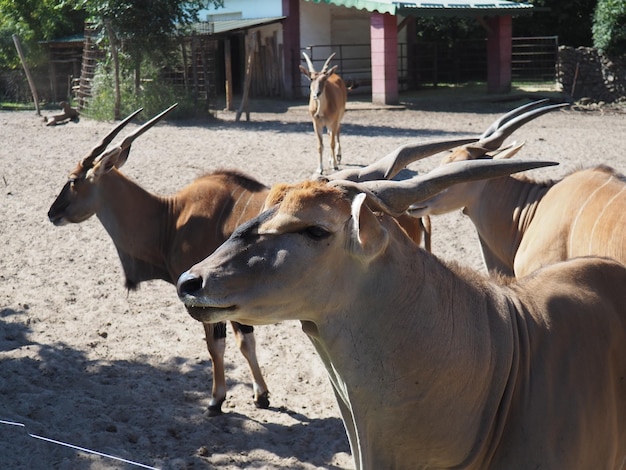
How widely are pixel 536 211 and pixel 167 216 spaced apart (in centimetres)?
246

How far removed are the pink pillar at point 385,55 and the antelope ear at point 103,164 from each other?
1708 cm

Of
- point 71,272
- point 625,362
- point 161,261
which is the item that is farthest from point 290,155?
point 625,362

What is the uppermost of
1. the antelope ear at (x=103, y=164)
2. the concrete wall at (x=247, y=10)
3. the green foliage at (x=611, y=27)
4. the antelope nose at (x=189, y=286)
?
the concrete wall at (x=247, y=10)

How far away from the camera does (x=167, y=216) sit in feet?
19.8

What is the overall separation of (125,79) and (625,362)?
1800cm

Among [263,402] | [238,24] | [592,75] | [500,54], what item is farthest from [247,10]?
[263,402]

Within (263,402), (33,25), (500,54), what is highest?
(33,25)

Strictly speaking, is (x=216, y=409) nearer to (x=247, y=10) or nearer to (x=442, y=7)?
(x=442, y=7)

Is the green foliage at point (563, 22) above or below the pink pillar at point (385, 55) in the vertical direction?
above

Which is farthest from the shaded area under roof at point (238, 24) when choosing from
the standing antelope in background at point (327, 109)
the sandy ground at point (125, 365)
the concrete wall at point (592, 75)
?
the sandy ground at point (125, 365)

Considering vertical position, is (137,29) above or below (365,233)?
above

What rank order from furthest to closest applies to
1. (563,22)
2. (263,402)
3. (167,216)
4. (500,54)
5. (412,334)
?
(563,22), (500,54), (167,216), (263,402), (412,334)

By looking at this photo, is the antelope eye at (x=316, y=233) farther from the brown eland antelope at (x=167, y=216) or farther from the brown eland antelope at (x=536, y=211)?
the brown eland antelope at (x=167, y=216)

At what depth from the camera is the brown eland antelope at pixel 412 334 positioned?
2379 mm
